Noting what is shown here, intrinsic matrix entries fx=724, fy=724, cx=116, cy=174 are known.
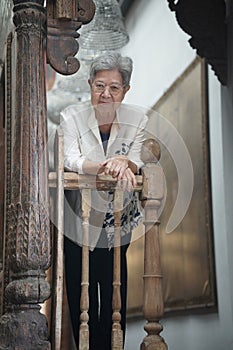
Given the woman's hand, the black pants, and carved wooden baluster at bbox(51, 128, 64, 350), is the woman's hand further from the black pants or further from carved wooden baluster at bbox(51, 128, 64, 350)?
the black pants

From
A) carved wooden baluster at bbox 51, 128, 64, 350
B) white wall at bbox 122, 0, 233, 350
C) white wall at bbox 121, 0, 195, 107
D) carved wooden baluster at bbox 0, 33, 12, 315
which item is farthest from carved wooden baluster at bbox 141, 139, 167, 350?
white wall at bbox 121, 0, 195, 107

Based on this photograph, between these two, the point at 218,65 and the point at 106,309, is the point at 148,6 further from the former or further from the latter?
the point at 106,309

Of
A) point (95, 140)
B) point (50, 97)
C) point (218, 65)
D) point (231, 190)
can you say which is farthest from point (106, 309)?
point (50, 97)

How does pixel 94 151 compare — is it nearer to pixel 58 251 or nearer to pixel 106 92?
pixel 106 92

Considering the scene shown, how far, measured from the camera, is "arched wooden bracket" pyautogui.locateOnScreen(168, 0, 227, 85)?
4535mm

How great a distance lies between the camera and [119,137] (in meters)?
3.60

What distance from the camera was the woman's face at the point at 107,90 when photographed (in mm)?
3652

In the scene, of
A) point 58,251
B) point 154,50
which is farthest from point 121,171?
point 154,50

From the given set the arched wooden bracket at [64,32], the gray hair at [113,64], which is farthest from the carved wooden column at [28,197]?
the gray hair at [113,64]

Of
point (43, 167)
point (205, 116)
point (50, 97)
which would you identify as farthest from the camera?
point (50, 97)

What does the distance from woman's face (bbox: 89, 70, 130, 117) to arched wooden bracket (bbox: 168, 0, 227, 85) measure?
1082 millimetres

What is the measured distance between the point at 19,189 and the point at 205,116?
7.91 ft

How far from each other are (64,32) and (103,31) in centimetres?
268

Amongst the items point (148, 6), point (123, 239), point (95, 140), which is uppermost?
point (148, 6)
